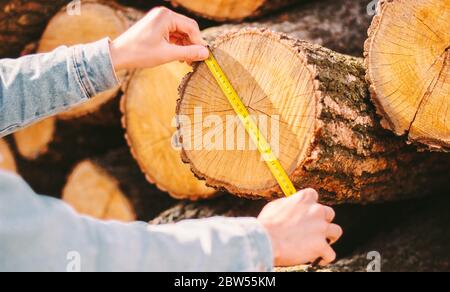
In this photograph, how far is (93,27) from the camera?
2.62 metres

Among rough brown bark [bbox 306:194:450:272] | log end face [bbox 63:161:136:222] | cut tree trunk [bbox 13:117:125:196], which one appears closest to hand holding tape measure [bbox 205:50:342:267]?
rough brown bark [bbox 306:194:450:272]

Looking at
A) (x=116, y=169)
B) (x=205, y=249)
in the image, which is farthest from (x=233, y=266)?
(x=116, y=169)

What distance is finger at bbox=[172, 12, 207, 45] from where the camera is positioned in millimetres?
1689

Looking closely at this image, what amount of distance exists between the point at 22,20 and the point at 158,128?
1.05m

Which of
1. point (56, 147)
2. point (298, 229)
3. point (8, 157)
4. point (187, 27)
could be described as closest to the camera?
point (298, 229)

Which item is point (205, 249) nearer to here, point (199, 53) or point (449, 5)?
point (199, 53)

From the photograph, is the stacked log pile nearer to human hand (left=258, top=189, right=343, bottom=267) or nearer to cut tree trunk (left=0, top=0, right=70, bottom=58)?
cut tree trunk (left=0, top=0, right=70, bottom=58)

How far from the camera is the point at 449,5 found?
168cm

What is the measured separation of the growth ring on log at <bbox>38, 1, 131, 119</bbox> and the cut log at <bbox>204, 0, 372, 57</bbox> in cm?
48

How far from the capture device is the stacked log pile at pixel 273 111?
1.64 m

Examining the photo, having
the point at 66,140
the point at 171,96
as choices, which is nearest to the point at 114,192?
the point at 66,140

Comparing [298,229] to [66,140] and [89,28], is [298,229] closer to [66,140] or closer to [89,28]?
[89,28]
